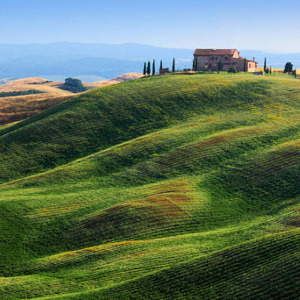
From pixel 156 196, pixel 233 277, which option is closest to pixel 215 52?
pixel 156 196

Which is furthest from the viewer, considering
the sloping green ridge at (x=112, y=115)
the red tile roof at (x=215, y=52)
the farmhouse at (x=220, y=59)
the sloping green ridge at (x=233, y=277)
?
the red tile roof at (x=215, y=52)

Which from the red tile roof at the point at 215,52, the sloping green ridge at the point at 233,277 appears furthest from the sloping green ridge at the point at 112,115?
the sloping green ridge at the point at 233,277

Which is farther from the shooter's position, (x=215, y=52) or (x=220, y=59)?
(x=215, y=52)

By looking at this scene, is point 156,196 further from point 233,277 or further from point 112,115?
point 112,115

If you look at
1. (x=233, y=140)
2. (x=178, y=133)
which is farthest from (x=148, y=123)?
(x=233, y=140)

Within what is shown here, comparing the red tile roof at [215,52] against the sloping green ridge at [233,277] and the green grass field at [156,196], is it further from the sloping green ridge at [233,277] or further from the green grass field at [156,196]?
the sloping green ridge at [233,277]

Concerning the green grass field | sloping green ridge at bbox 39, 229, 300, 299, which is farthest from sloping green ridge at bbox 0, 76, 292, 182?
sloping green ridge at bbox 39, 229, 300, 299

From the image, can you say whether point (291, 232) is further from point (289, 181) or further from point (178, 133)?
point (178, 133)

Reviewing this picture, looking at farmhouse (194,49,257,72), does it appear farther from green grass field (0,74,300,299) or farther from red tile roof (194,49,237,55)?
green grass field (0,74,300,299)

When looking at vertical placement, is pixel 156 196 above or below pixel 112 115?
below
